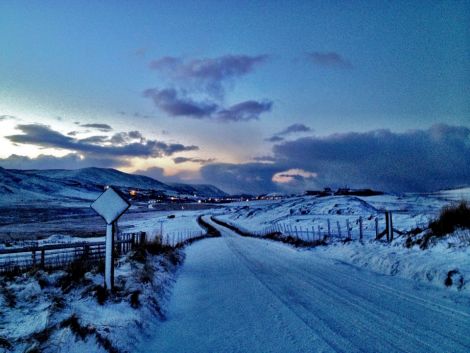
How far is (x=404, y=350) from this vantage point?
4836mm

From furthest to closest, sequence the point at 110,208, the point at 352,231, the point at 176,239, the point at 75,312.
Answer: the point at 176,239 < the point at 352,231 < the point at 110,208 < the point at 75,312

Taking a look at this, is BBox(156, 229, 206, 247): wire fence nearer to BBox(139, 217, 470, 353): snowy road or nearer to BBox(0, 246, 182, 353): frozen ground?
BBox(0, 246, 182, 353): frozen ground

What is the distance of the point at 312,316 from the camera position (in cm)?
650

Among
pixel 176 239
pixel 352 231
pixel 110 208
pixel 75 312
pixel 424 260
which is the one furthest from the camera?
pixel 176 239

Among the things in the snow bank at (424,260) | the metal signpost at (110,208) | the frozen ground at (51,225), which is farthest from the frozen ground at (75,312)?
the frozen ground at (51,225)

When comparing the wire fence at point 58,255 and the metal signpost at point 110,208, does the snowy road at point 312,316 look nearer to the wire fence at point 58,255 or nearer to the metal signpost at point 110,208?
the metal signpost at point 110,208

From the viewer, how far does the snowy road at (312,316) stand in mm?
5188

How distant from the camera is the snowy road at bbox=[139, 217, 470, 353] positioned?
5.19m

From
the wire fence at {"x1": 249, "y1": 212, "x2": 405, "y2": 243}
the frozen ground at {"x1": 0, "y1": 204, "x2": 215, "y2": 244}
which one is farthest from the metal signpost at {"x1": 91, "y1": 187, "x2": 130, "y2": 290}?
the frozen ground at {"x1": 0, "y1": 204, "x2": 215, "y2": 244}

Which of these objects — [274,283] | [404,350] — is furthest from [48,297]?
[404,350]

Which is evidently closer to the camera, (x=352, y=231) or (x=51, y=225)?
(x=352, y=231)

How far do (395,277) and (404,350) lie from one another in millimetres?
6233

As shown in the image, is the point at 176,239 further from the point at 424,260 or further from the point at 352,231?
the point at 424,260

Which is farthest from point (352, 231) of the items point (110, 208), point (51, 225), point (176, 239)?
point (51, 225)
